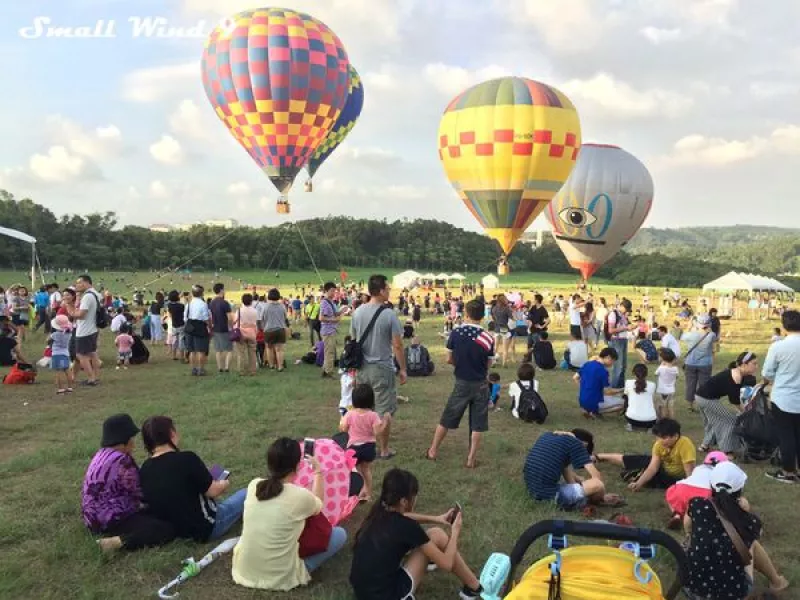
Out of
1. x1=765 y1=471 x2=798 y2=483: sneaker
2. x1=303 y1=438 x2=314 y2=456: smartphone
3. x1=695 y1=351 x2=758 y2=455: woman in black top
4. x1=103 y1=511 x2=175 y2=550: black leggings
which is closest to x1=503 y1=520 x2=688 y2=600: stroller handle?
x1=303 y1=438 x2=314 y2=456: smartphone

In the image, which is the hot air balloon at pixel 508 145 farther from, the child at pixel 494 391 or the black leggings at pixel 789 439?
Result: the black leggings at pixel 789 439

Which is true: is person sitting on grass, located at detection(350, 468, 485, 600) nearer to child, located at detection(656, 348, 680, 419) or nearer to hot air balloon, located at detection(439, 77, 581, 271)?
child, located at detection(656, 348, 680, 419)

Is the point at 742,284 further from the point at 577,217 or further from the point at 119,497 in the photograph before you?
the point at 119,497

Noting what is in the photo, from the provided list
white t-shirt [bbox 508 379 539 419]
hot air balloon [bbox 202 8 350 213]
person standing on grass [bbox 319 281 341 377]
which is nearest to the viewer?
white t-shirt [bbox 508 379 539 419]

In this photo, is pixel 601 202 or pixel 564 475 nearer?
pixel 564 475

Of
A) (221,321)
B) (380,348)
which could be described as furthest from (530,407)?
(221,321)

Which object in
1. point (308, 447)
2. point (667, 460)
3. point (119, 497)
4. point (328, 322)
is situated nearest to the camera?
point (308, 447)

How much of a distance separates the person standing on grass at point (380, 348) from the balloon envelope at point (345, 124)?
73.9ft

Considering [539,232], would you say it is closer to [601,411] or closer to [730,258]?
[730,258]

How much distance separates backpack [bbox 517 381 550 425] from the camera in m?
8.46

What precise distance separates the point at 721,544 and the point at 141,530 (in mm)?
3774

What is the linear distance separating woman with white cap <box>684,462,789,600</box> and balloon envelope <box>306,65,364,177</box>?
26.0 metres

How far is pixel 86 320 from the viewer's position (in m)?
9.96

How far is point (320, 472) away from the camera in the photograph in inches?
171
